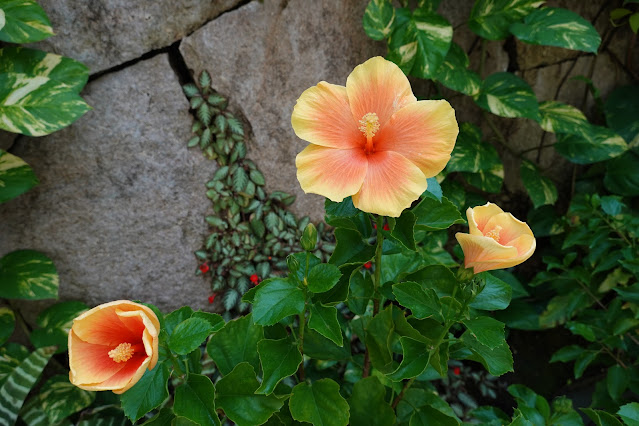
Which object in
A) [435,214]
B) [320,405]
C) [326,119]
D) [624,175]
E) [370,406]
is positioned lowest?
[624,175]

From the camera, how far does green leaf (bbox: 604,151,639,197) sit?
5.90 ft

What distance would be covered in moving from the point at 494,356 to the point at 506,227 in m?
0.22

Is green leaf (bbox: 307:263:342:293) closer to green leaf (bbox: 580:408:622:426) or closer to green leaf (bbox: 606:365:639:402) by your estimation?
green leaf (bbox: 580:408:622:426)

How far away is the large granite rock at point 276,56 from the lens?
148 cm

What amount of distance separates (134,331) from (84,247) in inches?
35.4

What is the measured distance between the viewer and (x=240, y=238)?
1.67 meters

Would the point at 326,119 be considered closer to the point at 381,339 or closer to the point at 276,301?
the point at 276,301

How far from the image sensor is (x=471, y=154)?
171 cm

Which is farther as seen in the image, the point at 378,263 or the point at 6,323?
the point at 6,323

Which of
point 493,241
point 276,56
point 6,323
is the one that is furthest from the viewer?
point 276,56

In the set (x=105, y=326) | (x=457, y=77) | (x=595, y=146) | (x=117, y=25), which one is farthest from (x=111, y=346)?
→ (x=595, y=146)

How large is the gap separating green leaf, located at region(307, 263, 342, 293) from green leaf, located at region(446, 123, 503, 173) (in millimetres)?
1011

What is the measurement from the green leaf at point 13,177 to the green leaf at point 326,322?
0.99 metres

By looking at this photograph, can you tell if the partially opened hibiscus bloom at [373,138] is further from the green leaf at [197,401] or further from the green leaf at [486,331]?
the green leaf at [197,401]
